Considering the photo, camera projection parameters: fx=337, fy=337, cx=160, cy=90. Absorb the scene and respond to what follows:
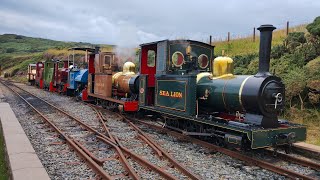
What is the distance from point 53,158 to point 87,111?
7.88 metres

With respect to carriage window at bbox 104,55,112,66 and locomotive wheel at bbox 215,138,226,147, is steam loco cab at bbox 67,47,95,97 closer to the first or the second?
carriage window at bbox 104,55,112,66

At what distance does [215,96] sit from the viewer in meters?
8.30

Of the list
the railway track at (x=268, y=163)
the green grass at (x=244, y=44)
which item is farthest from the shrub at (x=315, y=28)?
the railway track at (x=268, y=163)

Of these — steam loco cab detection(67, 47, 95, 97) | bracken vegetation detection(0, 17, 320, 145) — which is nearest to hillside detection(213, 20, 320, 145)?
bracken vegetation detection(0, 17, 320, 145)

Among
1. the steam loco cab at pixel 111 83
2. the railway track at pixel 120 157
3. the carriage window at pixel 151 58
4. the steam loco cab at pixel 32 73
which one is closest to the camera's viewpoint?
the railway track at pixel 120 157

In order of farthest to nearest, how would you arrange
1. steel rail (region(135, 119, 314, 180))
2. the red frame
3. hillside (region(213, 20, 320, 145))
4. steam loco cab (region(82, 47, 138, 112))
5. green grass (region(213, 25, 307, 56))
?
1. green grass (region(213, 25, 307, 56))
2. steam loco cab (region(82, 47, 138, 112))
3. the red frame
4. hillside (region(213, 20, 320, 145))
5. steel rail (region(135, 119, 314, 180))

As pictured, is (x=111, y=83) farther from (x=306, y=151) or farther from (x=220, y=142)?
(x=306, y=151)

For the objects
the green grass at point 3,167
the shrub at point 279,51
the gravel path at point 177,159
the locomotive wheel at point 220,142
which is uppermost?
the shrub at point 279,51

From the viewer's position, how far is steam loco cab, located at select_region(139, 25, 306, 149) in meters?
7.19

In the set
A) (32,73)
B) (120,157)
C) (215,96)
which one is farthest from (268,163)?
(32,73)

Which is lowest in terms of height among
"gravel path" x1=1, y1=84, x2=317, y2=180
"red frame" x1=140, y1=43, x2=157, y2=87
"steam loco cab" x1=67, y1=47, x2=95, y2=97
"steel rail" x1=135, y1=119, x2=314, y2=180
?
"gravel path" x1=1, y1=84, x2=317, y2=180

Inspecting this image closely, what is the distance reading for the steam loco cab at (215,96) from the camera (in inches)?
283

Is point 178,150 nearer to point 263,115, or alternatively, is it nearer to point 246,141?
point 246,141

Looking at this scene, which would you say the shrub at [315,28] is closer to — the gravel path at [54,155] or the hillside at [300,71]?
the hillside at [300,71]
